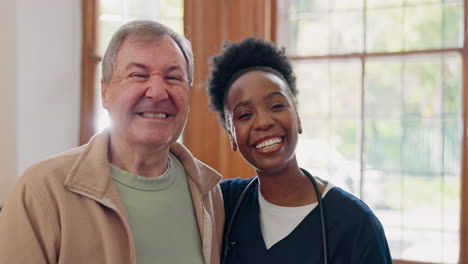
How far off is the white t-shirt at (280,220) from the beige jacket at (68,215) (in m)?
0.46

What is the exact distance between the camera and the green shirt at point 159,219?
1.41 m

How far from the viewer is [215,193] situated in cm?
177

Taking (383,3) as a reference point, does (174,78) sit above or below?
below

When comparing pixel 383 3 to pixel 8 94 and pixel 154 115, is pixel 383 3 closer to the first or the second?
pixel 154 115

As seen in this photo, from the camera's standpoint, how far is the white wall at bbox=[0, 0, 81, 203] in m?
2.41

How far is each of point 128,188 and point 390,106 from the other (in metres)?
1.39

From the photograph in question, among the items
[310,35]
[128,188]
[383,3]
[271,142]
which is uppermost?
[383,3]

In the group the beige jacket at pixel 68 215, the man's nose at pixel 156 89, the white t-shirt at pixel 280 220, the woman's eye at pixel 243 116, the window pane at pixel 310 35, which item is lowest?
the white t-shirt at pixel 280 220

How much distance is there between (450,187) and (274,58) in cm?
106

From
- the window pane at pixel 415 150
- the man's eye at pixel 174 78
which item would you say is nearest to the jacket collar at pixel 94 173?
the man's eye at pixel 174 78

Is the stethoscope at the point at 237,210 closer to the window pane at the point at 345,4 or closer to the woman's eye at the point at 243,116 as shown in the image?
the woman's eye at the point at 243,116

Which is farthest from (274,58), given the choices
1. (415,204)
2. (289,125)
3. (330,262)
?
(415,204)

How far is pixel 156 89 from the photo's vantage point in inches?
55.5

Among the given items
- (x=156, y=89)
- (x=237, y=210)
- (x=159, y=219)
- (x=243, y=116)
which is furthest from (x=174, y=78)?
(x=237, y=210)
